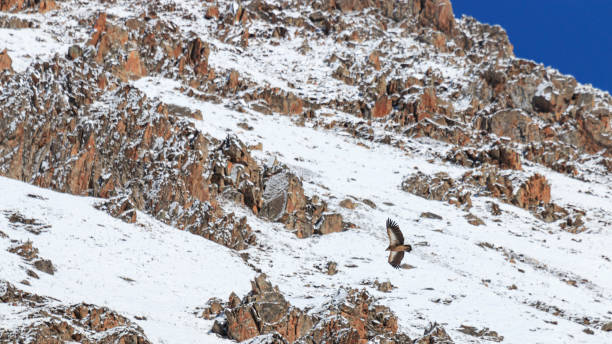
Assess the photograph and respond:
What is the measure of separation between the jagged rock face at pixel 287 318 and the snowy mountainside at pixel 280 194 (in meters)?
0.08

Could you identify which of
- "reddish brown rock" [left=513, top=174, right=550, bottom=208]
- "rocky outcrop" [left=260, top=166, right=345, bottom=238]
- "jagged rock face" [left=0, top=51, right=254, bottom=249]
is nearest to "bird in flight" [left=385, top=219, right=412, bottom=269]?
"jagged rock face" [left=0, top=51, right=254, bottom=249]

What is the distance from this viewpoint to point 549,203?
53594mm

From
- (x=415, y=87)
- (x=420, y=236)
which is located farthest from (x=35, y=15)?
(x=420, y=236)

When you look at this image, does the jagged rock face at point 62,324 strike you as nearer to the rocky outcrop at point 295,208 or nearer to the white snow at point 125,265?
the white snow at point 125,265

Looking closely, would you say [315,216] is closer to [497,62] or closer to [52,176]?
[52,176]

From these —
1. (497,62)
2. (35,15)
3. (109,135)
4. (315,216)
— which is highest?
(497,62)

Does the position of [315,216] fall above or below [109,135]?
below

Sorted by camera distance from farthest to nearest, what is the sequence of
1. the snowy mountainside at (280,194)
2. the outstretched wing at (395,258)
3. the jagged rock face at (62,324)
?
the snowy mountainside at (280,194)
the jagged rock face at (62,324)
the outstretched wing at (395,258)

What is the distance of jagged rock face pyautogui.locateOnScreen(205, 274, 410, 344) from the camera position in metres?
19.1

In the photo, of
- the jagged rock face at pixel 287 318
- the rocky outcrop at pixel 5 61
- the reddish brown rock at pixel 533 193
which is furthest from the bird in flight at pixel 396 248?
the reddish brown rock at pixel 533 193

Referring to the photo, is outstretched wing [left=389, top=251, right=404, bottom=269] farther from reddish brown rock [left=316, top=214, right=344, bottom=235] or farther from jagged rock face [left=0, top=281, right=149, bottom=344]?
reddish brown rock [left=316, top=214, right=344, bottom=235]

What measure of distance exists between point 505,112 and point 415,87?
12.8m

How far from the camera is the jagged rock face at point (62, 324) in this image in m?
13.0

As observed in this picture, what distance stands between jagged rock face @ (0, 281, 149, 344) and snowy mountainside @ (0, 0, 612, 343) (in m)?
0.06
